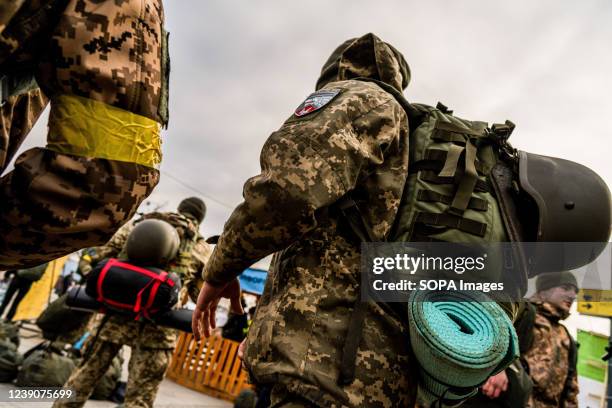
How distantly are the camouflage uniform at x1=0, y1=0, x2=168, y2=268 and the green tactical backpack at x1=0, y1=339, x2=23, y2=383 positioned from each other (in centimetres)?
424

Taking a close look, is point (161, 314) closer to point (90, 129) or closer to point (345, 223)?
point (345, 223)

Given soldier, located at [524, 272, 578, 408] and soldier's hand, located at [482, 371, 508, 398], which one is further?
soldier, located at [524, 272, 578, 408]

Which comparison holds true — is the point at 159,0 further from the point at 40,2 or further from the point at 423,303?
the point at 423,303

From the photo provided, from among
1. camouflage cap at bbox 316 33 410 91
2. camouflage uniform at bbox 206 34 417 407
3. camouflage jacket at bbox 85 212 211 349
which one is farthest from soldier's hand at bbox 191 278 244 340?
camouflage jacket at bbox 85 212 211 349

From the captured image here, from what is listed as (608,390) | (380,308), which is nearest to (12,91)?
(380,308)

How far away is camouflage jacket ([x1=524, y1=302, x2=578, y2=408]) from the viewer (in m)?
3.24

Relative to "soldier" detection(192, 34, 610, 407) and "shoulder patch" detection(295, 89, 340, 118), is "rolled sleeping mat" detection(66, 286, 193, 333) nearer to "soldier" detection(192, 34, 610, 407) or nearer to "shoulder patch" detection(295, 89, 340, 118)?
"soldier" detection(192, 34, 610, 407)

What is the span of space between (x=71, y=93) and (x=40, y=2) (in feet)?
0.71

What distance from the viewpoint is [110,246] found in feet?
13.2

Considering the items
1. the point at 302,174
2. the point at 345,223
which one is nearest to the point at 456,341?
the point at 345,223

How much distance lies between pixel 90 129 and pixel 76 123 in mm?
Answer: 35

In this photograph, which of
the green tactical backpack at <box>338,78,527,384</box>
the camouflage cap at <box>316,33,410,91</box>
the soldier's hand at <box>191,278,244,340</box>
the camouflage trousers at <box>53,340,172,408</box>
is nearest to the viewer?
the green tactical backpack at <box>338,78,527,384</box>

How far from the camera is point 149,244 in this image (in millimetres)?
3430

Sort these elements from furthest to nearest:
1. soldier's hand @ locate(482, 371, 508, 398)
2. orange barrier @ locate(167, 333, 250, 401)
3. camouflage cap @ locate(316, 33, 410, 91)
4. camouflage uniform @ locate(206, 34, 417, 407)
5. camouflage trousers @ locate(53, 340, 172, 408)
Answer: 1. orange barrier @ locate(167, 333, 250, 401)
2. camouflage trousers @ locate(53, 340, 172, 408)
3. soldier's hand @ locate(482, 371, 508, 398)
4. camouflage cap @ locate(316, 33, 410, 91)
5. camouflage uniform @ locate(206, 34, 417, 407)
